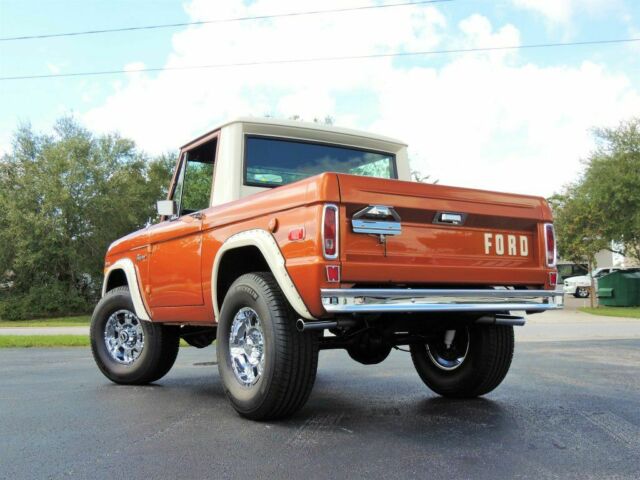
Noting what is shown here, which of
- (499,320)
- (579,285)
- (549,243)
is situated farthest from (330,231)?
(579,285)

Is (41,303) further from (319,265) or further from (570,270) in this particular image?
(570,270)

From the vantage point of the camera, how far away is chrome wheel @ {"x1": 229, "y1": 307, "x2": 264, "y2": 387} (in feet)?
14.8

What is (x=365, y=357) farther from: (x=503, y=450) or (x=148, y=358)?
(x=148, y=358)

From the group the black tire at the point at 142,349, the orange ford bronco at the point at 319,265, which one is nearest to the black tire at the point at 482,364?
the orange ford bronco at the point at 319,265

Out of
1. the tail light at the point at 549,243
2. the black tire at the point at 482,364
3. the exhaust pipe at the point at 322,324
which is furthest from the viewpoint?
the black tire at the point at 482,364

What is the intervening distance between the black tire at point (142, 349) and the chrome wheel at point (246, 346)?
1.86 m

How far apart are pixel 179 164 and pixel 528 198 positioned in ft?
10.5

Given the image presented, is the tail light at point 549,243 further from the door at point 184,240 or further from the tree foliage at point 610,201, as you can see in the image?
the tree foliage at point 610,201

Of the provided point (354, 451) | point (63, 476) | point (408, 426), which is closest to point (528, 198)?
point (408, 426)

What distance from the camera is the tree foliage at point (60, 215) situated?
3028cm

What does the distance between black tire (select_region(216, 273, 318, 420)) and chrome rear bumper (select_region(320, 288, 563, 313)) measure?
1.49 ft

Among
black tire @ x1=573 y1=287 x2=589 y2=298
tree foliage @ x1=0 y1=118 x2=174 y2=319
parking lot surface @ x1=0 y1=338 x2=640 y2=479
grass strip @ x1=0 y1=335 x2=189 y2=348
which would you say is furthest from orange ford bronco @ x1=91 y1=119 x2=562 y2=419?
black tire @ x1=573 y1=287 x2=589 y2=298

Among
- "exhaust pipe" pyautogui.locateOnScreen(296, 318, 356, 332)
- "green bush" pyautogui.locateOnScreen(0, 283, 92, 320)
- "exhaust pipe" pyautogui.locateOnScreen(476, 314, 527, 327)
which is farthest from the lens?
"green bush" pyautogui.locateOnScreen(0, 283, 92, 320)

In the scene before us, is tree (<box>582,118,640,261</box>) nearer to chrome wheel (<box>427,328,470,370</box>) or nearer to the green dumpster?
the green dumpster
